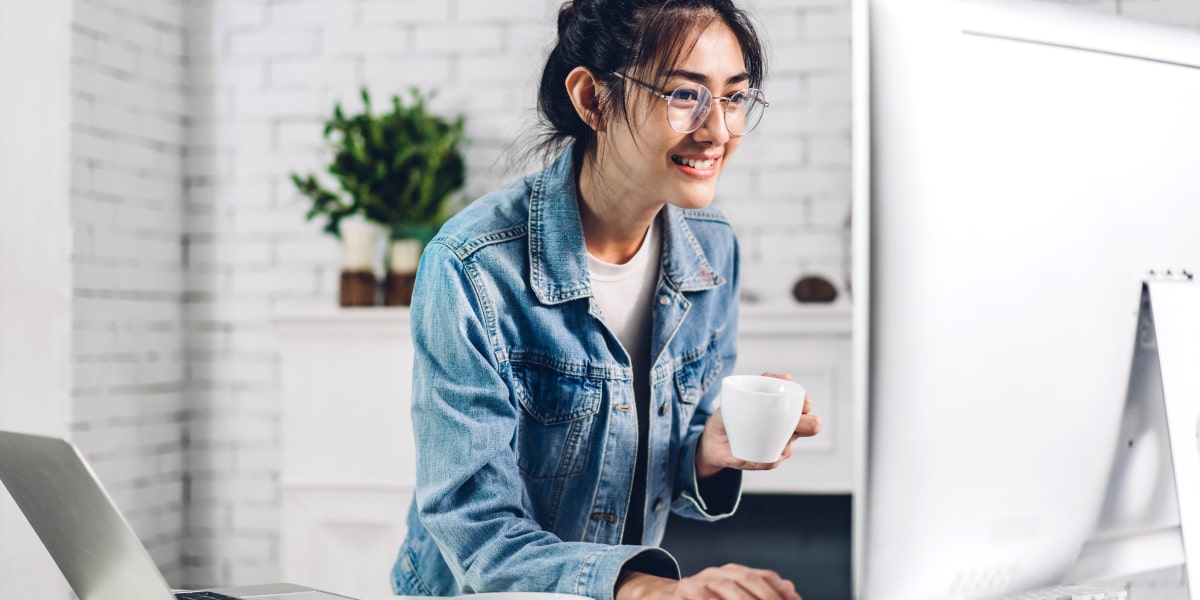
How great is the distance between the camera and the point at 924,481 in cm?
63

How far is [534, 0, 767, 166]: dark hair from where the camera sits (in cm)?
100

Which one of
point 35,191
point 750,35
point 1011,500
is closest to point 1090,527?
point 1011,500

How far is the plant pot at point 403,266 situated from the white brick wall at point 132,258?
0.85 metres

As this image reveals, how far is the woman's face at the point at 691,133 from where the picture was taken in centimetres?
99

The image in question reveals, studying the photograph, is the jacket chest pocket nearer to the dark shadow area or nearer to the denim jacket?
the denim jacket

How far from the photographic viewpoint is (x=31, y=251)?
2.30 m

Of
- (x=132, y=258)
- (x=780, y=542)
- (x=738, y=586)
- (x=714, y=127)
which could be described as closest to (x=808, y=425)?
(x=738, y=586)

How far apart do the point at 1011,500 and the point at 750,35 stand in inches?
24.1

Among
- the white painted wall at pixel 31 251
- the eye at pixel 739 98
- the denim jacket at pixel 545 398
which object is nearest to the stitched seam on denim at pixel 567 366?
the denim jacket at pixel 545 398

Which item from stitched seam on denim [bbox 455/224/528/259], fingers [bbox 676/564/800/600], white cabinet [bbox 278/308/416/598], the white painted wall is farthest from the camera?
white cabinet [bbox 278/308/416/598]

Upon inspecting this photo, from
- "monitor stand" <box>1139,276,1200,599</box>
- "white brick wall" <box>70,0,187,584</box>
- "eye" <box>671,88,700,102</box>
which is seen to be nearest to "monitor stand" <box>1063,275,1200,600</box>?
"monitor stand" <box>1139,276,1200,599</box>

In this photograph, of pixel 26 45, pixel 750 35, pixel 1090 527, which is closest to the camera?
pixel 1090 527

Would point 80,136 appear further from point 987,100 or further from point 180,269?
point 987,100

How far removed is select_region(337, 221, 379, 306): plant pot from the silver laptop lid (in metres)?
1.83
